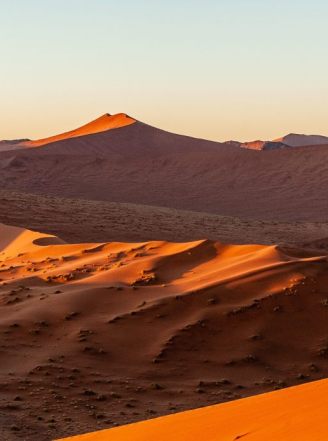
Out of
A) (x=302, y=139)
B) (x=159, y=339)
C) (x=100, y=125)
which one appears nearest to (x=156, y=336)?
(x=159, y=339)

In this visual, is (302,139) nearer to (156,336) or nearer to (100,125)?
(100,125)

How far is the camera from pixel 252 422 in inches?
160

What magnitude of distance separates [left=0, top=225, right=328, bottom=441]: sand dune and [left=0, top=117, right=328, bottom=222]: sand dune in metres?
22.1

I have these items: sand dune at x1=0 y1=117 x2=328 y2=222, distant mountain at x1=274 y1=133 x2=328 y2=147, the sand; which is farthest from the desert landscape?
distant mountain at x1=274 y1=133 x2=328 y2=147

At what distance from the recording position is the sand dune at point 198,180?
3891cm

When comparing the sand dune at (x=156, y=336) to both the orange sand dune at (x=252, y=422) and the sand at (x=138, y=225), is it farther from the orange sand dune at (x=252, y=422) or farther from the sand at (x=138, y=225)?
the sand at (x=138, y=225)

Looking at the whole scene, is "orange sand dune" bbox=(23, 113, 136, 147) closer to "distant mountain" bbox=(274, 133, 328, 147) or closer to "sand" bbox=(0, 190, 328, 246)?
"sand" bbox=(0, 190, 328, 246)

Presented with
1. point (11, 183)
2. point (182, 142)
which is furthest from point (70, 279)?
point (182, 142)

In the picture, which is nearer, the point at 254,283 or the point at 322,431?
the point at 322,431

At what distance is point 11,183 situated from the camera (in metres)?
48.4

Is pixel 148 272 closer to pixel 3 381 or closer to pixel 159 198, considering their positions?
pixel 3 381

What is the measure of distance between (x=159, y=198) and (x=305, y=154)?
13.5 metres

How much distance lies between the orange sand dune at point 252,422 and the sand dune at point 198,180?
28.2 metres

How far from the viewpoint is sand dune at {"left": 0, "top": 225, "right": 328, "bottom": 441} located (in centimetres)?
714
